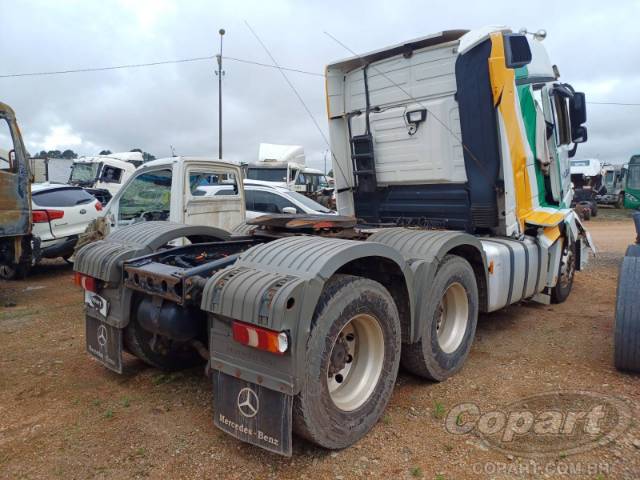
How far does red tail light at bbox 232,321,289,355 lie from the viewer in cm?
237

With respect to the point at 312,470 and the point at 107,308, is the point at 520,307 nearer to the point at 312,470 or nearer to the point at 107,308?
the point at 312,470

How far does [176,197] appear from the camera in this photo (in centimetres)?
630

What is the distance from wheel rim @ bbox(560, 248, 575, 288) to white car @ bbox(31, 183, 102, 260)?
8096mm

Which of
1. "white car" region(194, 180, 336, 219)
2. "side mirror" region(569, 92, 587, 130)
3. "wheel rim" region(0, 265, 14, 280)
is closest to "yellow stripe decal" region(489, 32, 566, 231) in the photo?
"side mirror" region(569, 92, 587, 130)

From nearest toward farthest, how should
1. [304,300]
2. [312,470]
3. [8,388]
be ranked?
[304,300]
[312,470]
[8,388]

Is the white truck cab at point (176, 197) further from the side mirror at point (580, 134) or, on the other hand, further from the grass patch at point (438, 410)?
the side mirror at point (580, 134)

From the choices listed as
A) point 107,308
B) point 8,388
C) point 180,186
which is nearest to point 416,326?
point 107,308

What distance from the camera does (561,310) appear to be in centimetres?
604

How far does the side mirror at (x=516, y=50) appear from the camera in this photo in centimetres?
448

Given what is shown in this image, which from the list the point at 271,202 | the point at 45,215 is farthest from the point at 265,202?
the point at 45,215

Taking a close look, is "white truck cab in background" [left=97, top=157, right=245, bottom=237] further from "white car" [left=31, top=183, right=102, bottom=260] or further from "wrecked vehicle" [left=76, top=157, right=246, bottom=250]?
"white car" [left=31, top=183, right=102, bottom=260]

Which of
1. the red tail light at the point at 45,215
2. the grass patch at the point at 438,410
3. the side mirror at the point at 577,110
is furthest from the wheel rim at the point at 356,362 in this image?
the red tail light at the point at 45,215

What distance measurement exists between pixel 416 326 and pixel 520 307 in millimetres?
3526

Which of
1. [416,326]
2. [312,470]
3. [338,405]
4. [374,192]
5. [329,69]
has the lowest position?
[312,470]
